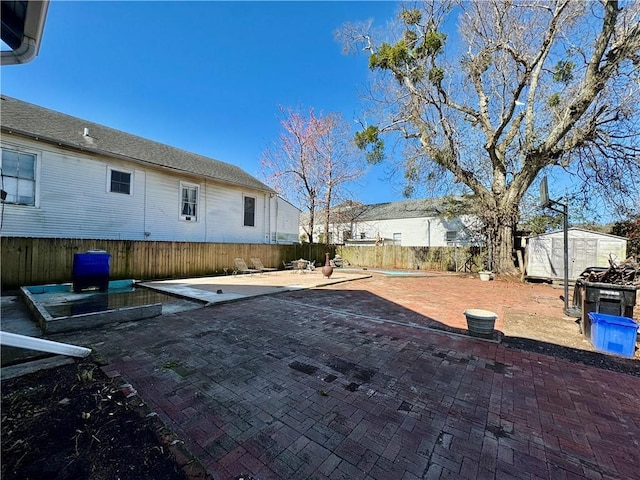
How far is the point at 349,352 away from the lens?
3715mm

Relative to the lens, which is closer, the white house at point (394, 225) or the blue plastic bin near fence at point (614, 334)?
the blue plastic bin near fence at point (614, 334)

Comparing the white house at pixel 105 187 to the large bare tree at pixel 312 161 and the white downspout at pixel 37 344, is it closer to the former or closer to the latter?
the large bare tree at pixel 312 161

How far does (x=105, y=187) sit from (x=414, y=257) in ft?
56.5

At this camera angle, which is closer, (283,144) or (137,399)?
(137,399)

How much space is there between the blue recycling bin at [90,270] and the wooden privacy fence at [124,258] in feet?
6.30

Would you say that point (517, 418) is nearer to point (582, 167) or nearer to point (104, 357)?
point (104, 357)

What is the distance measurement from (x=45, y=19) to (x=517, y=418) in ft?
16.2

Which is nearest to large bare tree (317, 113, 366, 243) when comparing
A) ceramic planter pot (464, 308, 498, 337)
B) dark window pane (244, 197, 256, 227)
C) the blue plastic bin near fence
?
dark window pane (244, 197, 256, 227)

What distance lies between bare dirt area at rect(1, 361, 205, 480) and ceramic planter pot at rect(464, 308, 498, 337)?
171 inches

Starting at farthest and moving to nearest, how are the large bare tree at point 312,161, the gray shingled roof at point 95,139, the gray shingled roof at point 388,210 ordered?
the gray shingled roof at point 388,210, the large bare tree at point 312,161, the gray shingled roof at point 95,139

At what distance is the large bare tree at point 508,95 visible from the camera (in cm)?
983

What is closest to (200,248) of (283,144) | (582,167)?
(283,144)

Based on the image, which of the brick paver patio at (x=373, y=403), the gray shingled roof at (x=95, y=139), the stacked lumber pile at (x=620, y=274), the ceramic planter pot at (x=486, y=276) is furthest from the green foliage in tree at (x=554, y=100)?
the gray shingled roof at (x=95, y=139)

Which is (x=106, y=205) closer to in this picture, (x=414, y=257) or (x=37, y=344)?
(x=37, y=344)
